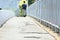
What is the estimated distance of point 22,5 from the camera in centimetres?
2839

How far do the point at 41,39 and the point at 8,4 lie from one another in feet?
90.8

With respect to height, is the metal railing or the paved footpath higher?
the metal railing

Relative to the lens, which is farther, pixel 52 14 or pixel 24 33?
pixel 52 14

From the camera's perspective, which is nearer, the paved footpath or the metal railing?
the paved footpath

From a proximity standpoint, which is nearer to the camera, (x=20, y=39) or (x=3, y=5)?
(x=20, y=39)

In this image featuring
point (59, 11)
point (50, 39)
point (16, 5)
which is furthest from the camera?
point (16, 5)

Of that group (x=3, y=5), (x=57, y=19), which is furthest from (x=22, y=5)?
(x=57, y=19)

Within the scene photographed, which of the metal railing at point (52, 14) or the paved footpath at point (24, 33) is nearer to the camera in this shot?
the paved footpath at point (24, 33)

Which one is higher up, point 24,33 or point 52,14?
point 52,14

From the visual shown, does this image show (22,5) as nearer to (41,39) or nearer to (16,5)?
(16,5)

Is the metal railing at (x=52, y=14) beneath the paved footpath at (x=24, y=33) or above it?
above

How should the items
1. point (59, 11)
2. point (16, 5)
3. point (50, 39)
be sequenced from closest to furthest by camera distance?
point (50, 39), point (59, 11), point (16, 5)

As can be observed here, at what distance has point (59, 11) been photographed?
721 cm

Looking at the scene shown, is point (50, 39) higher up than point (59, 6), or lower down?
lower down
